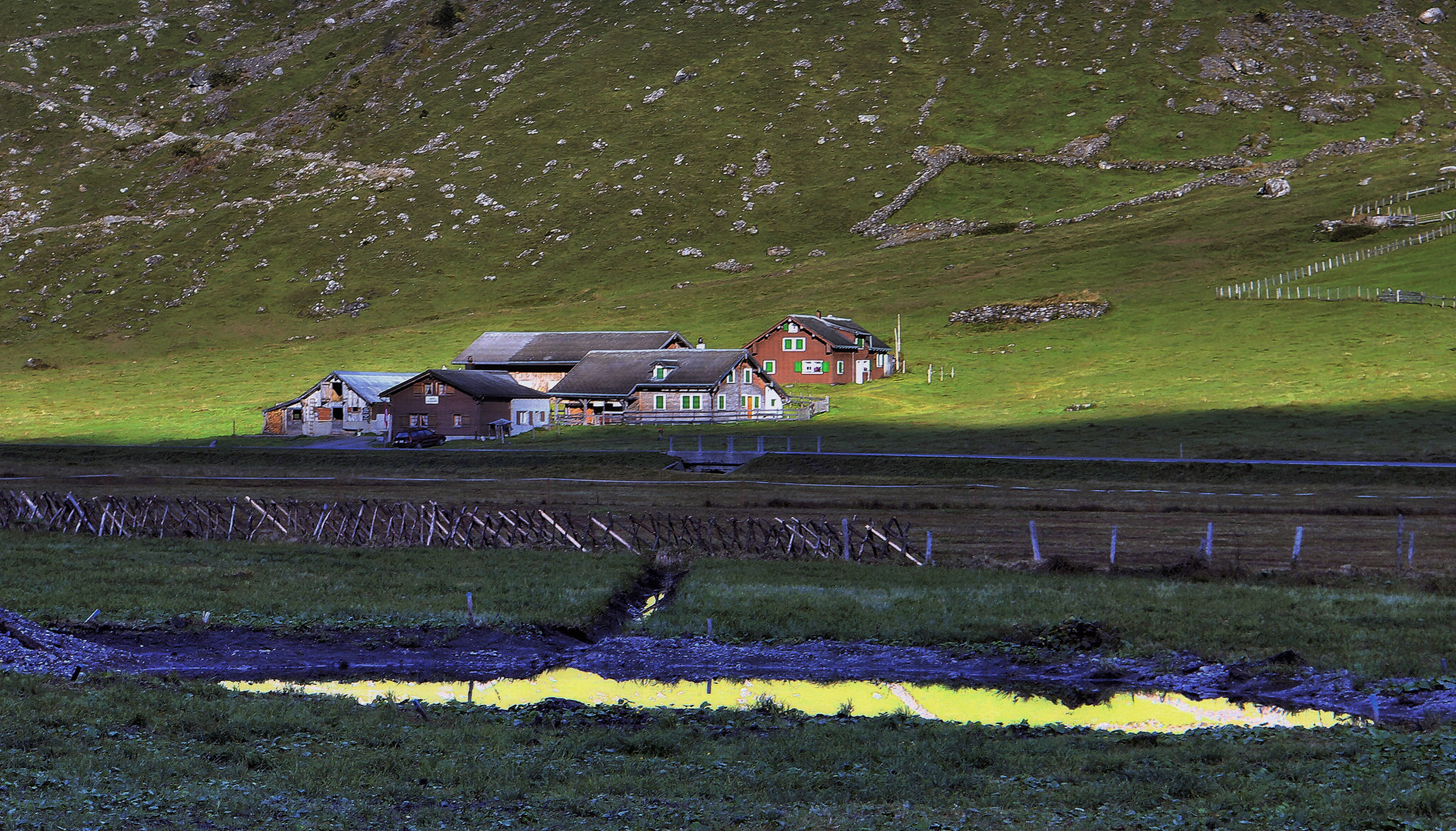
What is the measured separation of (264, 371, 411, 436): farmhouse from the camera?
95.1 m

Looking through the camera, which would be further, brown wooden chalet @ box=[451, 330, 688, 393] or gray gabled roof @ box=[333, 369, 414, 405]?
brown wooden chalet @ box=[451, 330, 688, 393]

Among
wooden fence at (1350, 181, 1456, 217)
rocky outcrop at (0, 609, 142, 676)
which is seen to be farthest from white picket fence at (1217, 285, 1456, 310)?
rocky outcrop at (0, 609, 142, 676)

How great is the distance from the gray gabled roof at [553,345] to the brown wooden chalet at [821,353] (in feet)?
31.3

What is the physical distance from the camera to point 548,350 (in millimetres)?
115062

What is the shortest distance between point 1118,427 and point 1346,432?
1294 cm

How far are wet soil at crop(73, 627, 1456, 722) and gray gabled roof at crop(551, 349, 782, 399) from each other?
69.0 meters

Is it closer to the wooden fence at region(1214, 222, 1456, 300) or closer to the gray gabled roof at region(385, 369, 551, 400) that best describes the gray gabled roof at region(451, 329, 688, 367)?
the gray gabled roof at region(385, 369, 551, 400)

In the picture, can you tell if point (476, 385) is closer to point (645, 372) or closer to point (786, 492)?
point (645, 372)

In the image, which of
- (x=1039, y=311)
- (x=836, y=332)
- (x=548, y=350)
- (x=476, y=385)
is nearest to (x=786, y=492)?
(x=476, y=385)

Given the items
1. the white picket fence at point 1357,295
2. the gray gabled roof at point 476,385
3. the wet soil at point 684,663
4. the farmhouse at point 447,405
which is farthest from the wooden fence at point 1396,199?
the wet soil at point 684,663

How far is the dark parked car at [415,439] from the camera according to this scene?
8425 centimetres

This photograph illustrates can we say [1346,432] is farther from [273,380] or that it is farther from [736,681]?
[273,380]

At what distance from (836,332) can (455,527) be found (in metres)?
78.5

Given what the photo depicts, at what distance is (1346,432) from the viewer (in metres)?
67.9
